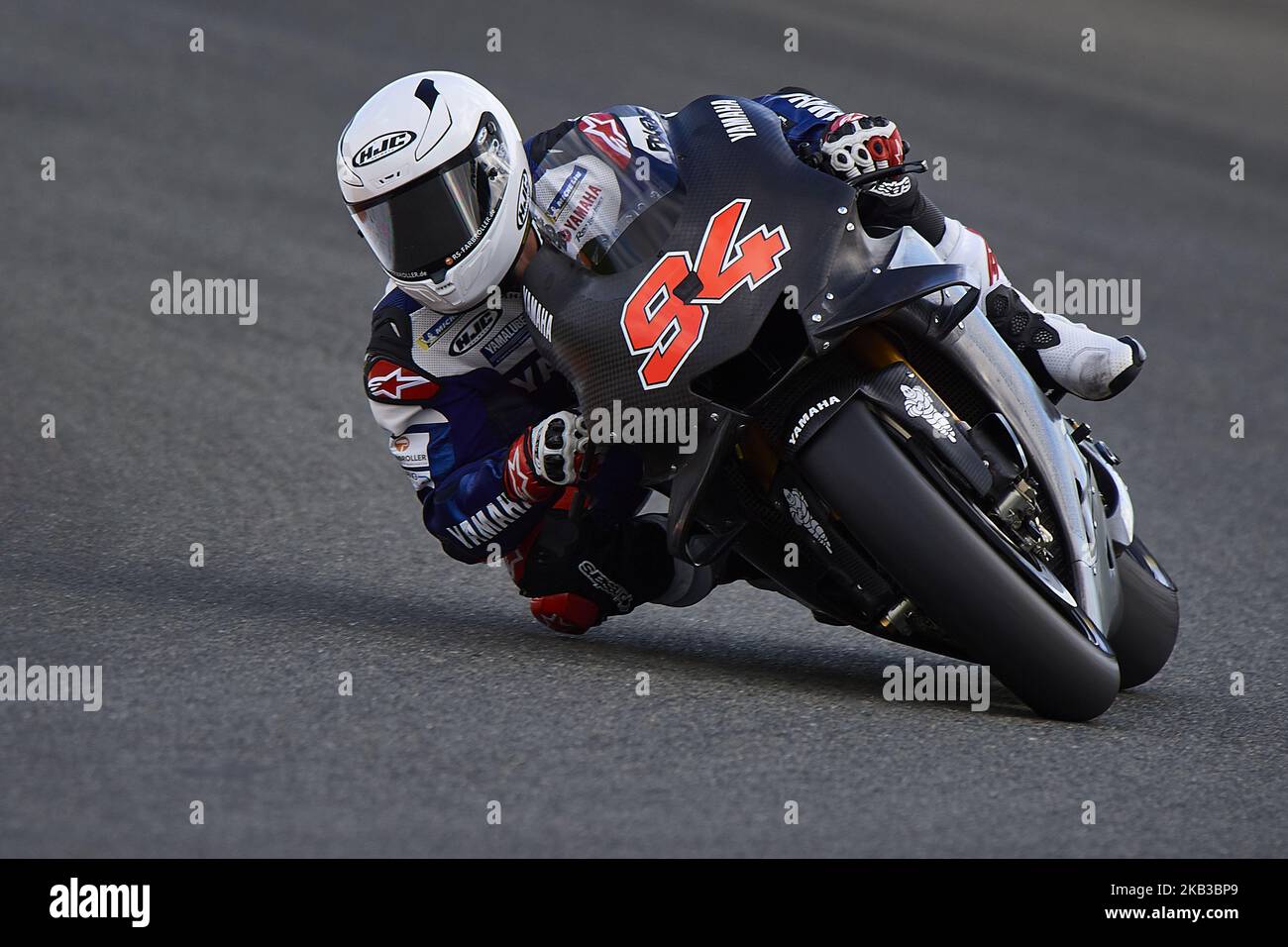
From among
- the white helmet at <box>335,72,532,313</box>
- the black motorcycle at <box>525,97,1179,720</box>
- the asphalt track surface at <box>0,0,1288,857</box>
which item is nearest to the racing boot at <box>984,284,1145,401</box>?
the black motorcycle at <box>525,97,1179,720</box>

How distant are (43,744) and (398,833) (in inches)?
39.0

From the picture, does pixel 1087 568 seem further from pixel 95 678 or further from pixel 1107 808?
pixel 95 678

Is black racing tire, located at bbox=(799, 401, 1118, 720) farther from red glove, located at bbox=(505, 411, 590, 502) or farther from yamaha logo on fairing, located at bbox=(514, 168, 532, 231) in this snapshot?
yamaha logo on fairing, located at bbox=(514, 168, 532, 231)

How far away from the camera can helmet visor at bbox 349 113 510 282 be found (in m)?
4.29

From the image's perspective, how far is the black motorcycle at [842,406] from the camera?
3.85 metres

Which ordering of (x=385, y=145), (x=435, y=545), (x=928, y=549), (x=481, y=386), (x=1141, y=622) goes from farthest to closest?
(x=435, y=545), (x=481, y=386), (x=1141, y=622), (x=385, y=145), (x=928, y=549)

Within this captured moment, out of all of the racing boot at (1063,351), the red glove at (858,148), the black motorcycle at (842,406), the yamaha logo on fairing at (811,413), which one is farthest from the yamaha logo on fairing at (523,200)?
the racing boot at (1063,351)

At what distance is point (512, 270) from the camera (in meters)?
4.43

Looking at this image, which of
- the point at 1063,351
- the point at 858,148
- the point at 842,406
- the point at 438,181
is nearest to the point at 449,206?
the point at 438,181

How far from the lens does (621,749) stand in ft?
13.2

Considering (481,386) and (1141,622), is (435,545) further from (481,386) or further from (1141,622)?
(1141,622)

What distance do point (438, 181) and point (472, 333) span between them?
554mm

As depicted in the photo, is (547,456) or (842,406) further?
(547,456)

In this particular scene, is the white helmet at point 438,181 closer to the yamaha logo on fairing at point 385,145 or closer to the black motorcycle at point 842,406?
the yamaha logo on fairing at point 385,145
